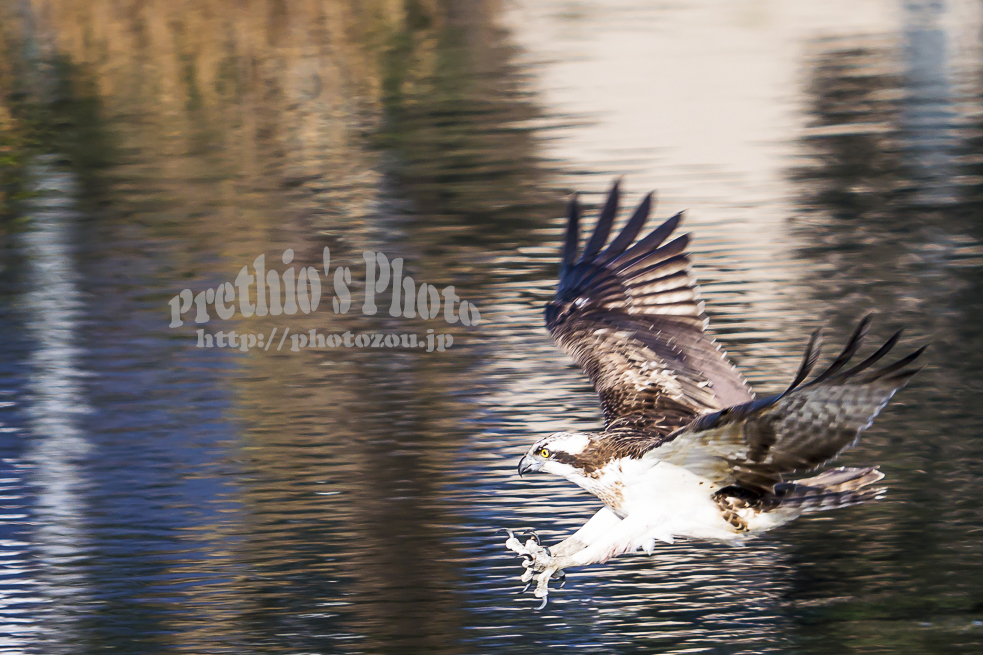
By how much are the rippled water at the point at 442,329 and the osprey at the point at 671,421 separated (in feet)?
2.09

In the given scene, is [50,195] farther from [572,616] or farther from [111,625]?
[572,616]

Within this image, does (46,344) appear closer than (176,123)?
Yes

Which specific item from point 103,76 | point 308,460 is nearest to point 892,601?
point 308,460

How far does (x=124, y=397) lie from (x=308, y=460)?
5.99 feet

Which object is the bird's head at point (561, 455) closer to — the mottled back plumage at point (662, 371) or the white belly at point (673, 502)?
the mottled back plumage at point (662, 371)

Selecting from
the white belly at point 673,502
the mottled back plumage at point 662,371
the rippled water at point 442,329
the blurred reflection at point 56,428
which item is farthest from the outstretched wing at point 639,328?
the blurred reflection at point 56,428

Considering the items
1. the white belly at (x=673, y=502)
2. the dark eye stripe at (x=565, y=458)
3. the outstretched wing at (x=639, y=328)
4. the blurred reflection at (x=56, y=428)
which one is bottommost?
the blurred reflection at (x=56, y=428)

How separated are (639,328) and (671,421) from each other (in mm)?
543

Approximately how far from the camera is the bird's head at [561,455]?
5328mm

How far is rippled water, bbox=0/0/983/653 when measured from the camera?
617cm

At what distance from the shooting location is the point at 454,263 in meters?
10.6

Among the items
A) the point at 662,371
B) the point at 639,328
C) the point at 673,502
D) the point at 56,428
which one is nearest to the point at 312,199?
the point at 56,428

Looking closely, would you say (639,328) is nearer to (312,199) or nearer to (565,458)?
(565,458)

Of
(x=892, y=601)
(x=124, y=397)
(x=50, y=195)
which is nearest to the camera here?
(x=892, y=601)
